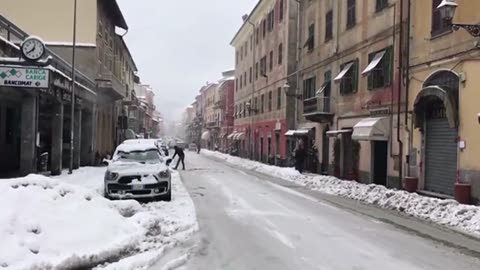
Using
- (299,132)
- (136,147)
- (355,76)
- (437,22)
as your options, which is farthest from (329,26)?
(136,147)

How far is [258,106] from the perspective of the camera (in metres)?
49.4

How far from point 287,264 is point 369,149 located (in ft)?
52.4

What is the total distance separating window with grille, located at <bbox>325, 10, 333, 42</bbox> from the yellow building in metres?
9.71

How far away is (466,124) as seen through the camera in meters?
15.3

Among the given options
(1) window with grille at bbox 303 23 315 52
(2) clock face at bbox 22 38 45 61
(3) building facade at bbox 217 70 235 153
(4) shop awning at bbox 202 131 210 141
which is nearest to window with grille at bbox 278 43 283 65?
(1) window with grille at bbox 303 23 315 52

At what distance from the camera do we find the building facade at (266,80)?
3800 centimetres

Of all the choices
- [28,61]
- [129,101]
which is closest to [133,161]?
[28,61]

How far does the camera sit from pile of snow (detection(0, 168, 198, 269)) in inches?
272

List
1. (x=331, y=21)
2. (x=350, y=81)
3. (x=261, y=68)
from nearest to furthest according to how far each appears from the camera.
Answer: (x=350, y=81)
(x=331, y=21)
(x=261, y=68)

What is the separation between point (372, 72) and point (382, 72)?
2.58 feet

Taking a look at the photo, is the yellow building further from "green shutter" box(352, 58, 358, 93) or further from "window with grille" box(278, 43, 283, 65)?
"window with grille" box(278, 43, 283, 65)

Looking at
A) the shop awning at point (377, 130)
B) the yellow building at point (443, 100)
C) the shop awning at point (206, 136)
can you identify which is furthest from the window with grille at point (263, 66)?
the shop awning at point (206, 136)

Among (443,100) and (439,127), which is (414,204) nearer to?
(443,100)

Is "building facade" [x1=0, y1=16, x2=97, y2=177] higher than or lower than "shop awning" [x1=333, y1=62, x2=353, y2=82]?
lower
